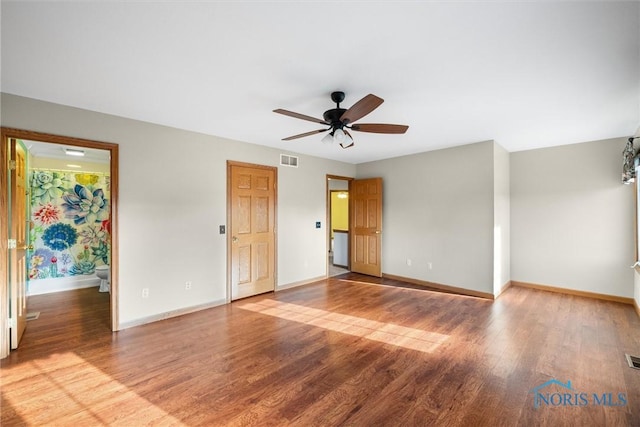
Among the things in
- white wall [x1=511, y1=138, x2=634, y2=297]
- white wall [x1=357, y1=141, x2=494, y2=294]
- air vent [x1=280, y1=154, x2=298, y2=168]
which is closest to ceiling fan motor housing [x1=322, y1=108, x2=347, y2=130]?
air vent [x1=280, y1=154, x2=298, y2=168]

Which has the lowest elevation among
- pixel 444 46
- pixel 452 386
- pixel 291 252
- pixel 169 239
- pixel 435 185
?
pixel 452 386

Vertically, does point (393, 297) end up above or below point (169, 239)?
below

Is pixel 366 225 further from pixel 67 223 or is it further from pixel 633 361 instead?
pixel 67 223

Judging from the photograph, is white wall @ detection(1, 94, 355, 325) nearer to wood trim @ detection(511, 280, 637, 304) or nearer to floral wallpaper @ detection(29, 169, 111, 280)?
floral wallpaper @ detection(29, 169, 111, 280)

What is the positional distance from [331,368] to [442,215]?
3.50 meters

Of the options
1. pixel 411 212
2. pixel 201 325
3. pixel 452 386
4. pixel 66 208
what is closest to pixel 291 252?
pixel 201 325

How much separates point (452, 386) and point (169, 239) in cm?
343

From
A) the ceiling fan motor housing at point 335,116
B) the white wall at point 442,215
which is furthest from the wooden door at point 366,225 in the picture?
the ceiling fan motor housing at point 335,116

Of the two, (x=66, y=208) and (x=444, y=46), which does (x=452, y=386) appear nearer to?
(x=444, y=46)

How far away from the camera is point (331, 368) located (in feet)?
7.86

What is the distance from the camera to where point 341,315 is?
365cm

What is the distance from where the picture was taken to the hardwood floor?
1.85 meters

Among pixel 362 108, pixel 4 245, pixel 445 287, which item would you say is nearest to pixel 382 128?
A: pixel 362 108

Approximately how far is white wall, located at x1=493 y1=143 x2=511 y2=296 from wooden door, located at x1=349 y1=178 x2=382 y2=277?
2010 millimetres
